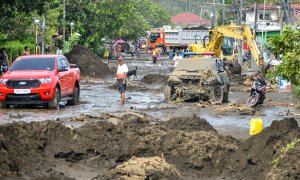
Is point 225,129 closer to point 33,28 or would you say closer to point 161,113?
point 161,113

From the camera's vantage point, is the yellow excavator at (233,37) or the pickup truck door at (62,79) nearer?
the pickup truck door at (62,79)

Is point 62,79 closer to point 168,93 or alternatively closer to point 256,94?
point 168,93

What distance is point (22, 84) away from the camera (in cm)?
2250

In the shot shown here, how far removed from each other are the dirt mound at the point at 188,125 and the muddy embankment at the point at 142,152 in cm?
36

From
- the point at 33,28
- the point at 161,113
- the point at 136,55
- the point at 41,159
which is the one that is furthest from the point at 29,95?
the point at 136,55

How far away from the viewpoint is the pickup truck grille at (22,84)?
2248 cm

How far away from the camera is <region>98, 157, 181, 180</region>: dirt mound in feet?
35.3

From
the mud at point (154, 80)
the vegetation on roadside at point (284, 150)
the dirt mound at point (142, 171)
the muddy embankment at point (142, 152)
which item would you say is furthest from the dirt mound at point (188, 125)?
the mud at point (154, 80)

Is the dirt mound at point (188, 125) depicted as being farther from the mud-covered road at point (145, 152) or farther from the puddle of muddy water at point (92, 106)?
the puddle of muddy water at point (92, 106)

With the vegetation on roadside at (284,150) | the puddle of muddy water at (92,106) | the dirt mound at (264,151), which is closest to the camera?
the vegetation on roadside at (284,150)

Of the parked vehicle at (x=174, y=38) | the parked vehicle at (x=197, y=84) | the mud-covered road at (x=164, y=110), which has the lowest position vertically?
the parked vehicle at (x=174, y=38)

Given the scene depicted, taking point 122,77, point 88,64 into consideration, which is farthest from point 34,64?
point 88,64

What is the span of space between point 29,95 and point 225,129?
A: 21.8ft

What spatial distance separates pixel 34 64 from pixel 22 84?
1.18 metres
